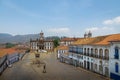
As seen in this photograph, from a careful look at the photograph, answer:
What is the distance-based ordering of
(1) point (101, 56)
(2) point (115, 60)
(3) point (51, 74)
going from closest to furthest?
1. (2) point (115, 60)
2. (1) point (101, 56)
3. (3) point (51, 74)

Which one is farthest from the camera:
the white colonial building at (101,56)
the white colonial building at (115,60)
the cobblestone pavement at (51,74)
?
the cobblestone pavement at (51,74)

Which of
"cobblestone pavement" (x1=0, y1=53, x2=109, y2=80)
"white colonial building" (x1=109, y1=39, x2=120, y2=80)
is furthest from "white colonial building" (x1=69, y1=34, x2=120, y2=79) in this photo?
"cobblestone pavement" (x1=0, y1=53, x2=109, y2=80)

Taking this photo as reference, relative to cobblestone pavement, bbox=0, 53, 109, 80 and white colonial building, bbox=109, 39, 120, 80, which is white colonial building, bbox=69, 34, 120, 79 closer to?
white colonial building, bbox=109, 39, 120, 80

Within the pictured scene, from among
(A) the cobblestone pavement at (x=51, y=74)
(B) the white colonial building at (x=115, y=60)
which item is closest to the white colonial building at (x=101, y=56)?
(B) the white colonial building at (x=115, y=60)

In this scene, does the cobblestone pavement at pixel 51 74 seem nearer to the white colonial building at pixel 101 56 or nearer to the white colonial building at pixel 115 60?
the white colonial building at pixel 101 56

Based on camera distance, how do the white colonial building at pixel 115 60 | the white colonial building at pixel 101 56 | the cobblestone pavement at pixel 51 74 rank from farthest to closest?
the cobblestone pavement at pixel 51 74, the white colonial building at pixel 101 56, the white colonial building at pixel 115 60

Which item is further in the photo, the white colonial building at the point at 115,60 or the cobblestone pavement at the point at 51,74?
the cobblestone pavement at the point at 51,74

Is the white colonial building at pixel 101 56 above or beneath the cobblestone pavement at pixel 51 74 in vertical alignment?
above

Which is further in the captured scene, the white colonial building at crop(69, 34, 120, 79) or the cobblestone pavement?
the cobblestone pavement

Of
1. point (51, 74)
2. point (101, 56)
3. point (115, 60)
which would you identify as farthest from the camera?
point (51, 74)

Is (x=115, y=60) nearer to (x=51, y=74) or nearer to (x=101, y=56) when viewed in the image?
(x=101, y=56)

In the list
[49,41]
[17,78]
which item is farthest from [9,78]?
[49,41]

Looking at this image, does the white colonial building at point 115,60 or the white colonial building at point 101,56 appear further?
the white colonial building at point 101,56

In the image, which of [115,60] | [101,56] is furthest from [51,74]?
[115,60]
